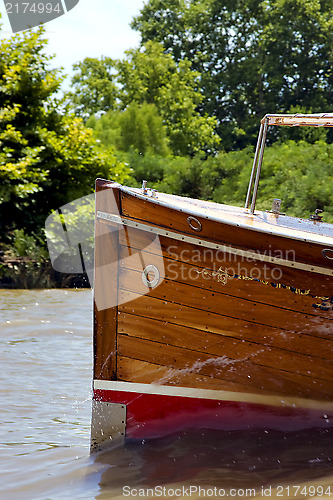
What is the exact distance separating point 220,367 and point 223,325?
32cm

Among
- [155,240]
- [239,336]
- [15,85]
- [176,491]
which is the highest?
[15,85]

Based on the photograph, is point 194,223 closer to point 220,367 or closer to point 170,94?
point 220,367

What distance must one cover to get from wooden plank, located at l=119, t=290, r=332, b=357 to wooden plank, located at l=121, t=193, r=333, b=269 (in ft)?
1.80

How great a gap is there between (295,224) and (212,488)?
2.55m

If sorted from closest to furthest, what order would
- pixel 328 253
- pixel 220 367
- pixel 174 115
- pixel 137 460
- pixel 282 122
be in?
pixel 328 253, pixel 137 460, pixel 220 367, pixel 282 122, pixel 174 115

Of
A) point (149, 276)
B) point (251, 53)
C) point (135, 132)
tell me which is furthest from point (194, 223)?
point (251, 53)

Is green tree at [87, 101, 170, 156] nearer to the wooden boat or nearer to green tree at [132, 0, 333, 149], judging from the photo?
green tree at [132, 0, 333, 149]

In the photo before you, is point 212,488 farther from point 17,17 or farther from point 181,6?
point 181,6

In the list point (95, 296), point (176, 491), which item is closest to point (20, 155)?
point (95, 296)

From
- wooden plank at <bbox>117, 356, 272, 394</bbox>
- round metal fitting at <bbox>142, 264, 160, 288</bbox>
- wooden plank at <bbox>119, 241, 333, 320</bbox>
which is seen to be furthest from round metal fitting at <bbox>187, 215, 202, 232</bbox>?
wooden plank at <bbox>117, 356, 272, 394</bbox>

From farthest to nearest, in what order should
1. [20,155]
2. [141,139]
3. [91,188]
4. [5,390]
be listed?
[141,139], [91,188], [20,155], [5,390]

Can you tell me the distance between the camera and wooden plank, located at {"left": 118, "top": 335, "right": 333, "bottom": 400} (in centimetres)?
498

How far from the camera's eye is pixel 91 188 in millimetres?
17125

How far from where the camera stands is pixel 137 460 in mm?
4852
